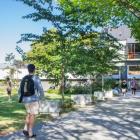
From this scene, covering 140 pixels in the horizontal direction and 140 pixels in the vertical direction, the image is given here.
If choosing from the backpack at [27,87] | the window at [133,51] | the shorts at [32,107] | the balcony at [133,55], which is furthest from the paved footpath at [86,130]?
the window at [133,51]

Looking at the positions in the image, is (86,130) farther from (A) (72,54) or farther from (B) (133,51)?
(B) (133,51)

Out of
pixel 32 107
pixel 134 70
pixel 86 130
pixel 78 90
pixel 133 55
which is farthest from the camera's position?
pixel 133 55

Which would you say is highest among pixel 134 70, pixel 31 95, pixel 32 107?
pixel 134 70

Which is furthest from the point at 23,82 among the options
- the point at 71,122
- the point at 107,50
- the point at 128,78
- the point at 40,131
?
the point at 128,78

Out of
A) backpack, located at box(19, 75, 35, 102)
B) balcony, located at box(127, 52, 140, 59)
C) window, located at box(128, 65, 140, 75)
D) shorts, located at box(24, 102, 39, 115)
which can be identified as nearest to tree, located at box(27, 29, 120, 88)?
backpack, located at box(19, 75, 35, 102)

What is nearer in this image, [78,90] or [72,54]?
[72,54]

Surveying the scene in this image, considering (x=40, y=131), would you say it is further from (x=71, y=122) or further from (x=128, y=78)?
(x=128, y=78)

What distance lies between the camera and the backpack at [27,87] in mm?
12664

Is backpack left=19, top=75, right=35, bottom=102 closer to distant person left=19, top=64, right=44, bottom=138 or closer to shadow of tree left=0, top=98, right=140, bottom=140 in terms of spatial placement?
distant person left=19, top=64, right=44, bottom=138

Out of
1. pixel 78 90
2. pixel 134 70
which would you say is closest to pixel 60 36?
pixel 78 90

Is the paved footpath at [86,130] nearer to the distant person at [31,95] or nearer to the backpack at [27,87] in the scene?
the distant person at [31,95]

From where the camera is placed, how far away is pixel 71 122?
→ 16359mm

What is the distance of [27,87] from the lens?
41.7 feet

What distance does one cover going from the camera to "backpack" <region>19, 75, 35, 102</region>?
12.7m
